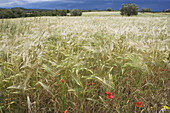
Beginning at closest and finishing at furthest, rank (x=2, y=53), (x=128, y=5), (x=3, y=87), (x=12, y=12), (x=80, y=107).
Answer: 1. (x=80, y=107)
2. (x=3, y=87)
3. (x=2, y=53)
4. (x=12, y=12)
5. (x=128, y=5)

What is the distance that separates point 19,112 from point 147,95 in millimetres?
1459

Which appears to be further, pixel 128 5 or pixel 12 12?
pixel 128 5

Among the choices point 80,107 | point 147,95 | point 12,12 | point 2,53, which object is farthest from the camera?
point 12,12

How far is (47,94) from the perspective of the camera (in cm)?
147

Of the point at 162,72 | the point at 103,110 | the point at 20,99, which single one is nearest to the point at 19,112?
the point at 20,99

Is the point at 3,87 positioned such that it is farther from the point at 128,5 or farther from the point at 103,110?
the point at 128,5

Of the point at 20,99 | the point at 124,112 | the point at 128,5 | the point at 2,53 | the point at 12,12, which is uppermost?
the point at 128,5

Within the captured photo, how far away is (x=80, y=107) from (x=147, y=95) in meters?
0.87

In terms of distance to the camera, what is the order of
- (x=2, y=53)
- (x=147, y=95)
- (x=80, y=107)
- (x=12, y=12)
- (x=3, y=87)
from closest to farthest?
1. (x=80, y=107)
2. (x=3, y=87)
3. (x=147, y=95)
4. (x=2, y=53)
5. (x=12, y=12)

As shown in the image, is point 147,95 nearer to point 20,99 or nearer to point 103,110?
point 103,110

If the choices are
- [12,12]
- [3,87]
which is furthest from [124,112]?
[12,12]

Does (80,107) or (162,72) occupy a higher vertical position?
(162,72)

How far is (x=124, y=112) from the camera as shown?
138 cm

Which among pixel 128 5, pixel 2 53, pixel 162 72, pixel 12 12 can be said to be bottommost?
pixel 162 72
